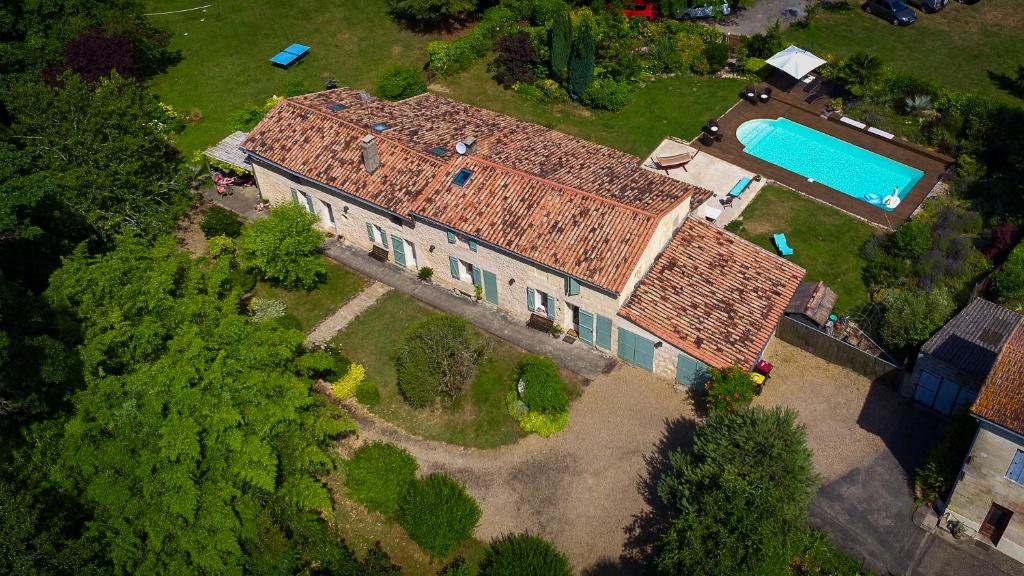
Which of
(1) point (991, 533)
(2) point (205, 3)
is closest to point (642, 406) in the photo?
(1) point (991, 533)

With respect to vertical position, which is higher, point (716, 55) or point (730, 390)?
point (716, 55)

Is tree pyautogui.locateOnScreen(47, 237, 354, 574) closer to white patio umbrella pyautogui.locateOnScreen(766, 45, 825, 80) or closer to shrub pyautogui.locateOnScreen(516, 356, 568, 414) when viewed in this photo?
shrub pyautogui.locateOnScreen(516, 356, 568, 414)

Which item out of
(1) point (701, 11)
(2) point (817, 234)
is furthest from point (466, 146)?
(1) point (701, 11)

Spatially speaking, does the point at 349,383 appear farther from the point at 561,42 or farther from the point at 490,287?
the point at 561,42

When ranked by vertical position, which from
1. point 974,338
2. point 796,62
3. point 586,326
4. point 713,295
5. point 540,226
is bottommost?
point 586,326

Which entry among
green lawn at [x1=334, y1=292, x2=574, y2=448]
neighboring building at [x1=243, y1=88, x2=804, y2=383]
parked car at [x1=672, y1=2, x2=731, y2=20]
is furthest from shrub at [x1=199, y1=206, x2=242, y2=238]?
parked car at [x1=672, y1=2, x2=731, y2=20]

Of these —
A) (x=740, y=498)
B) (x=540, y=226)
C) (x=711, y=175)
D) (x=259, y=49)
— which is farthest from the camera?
(x=259, y=49)

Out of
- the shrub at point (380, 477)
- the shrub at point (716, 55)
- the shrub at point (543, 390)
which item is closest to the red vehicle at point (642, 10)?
the shrub at point (716, 55)
